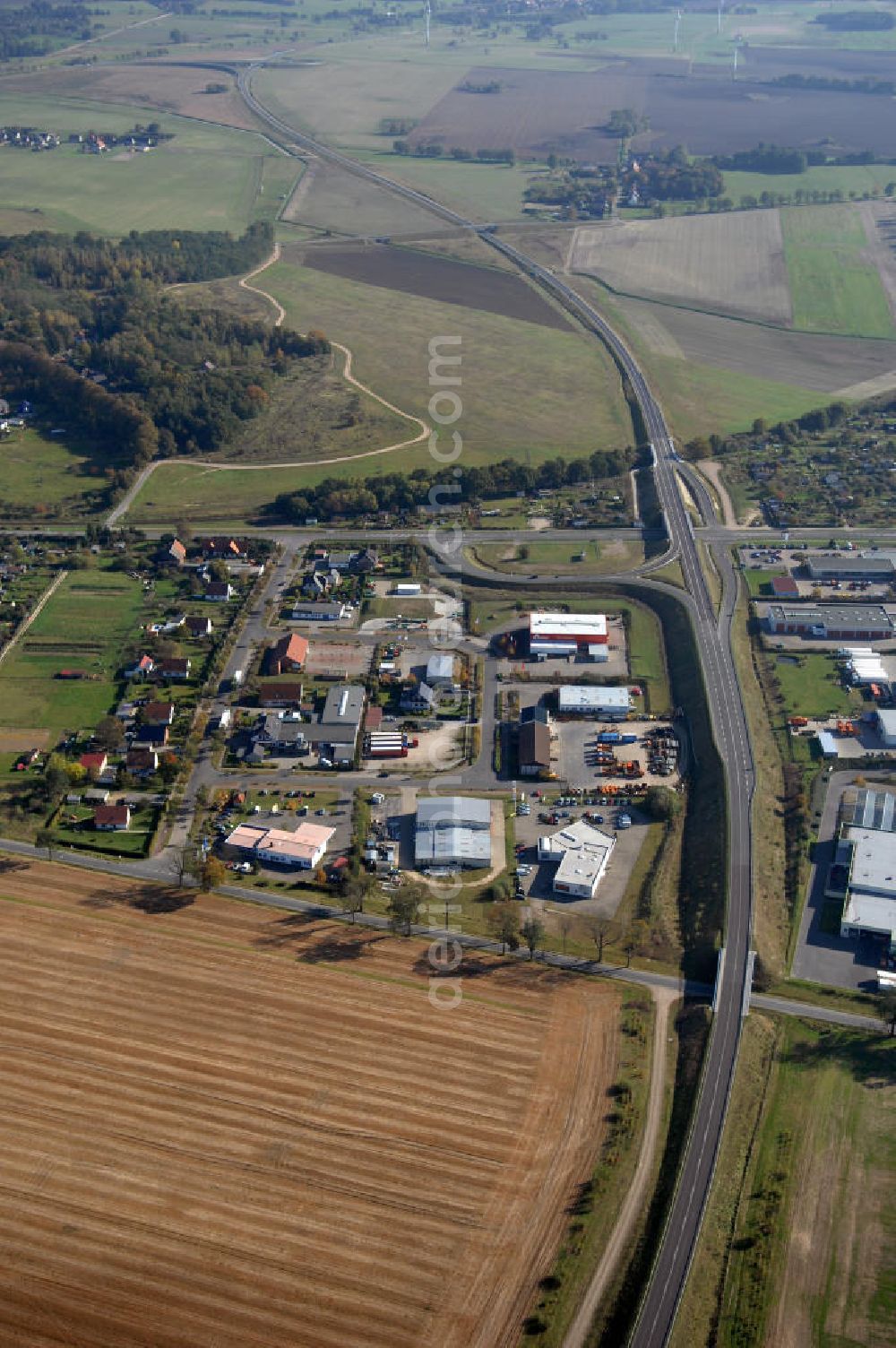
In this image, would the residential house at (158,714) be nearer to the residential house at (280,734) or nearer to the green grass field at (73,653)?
the green grass field at (73,653)

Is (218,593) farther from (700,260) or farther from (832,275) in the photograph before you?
(832,275)

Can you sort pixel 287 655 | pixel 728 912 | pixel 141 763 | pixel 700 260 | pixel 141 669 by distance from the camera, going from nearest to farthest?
pixel 728 912, pixel 141 763, pixel 141 669, pixel 287 655, pixel 700 260

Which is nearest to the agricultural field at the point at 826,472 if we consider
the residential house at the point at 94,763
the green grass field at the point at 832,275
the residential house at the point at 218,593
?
the green grass field at the point at 832,275

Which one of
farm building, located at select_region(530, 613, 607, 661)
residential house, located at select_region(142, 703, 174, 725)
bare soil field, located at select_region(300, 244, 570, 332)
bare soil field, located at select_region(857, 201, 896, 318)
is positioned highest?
bare soil field, located at select_region(857, 201, 896, 318)

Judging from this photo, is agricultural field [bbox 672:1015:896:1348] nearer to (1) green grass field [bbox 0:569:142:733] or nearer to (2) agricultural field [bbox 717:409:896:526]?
(1) green grass field [bbox 0:569:142:733]

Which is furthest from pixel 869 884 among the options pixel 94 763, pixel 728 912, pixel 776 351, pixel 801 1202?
pixel 776 351

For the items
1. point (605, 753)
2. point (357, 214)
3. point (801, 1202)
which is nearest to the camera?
point (801, 1202)

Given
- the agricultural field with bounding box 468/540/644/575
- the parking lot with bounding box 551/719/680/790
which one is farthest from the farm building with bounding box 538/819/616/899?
the agricultural field with bounding box 468/540/644/575

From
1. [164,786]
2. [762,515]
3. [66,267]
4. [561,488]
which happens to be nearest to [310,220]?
[66,267]
